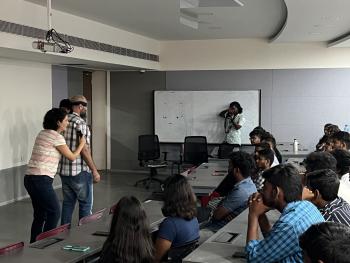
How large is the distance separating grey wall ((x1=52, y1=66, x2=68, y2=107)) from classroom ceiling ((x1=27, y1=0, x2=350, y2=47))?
4.72ft

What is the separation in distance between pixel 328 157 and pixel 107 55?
493 cm

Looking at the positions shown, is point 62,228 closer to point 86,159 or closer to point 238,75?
point 86,159

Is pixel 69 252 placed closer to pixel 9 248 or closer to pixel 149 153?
pixel 9 248

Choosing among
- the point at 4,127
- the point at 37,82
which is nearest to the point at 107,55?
the point at 37,82

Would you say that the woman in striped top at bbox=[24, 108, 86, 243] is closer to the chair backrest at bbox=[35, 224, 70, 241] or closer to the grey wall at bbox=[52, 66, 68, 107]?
the chair backrest at bbox=[35, 224, 70, 241]

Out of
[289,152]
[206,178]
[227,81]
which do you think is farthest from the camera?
[227,81]

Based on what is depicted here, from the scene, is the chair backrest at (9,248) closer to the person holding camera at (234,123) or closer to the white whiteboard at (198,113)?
the person holding camera at (234,123)

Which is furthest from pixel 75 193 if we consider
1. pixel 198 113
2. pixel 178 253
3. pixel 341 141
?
pixel 198 113

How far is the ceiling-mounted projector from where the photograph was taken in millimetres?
4922

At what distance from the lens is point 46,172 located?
430 centimetres

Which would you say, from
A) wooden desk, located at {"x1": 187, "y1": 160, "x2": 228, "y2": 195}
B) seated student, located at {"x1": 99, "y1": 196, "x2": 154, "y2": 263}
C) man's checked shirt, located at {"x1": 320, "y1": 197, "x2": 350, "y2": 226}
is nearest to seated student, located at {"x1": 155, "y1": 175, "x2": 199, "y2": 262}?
seated student, located at {"x1": 99, "y1": 196, "x2": 154, "y2": 263}

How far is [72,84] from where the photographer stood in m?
9.17

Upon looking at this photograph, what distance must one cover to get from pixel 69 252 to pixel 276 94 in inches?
303

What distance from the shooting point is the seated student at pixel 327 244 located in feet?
4.99
